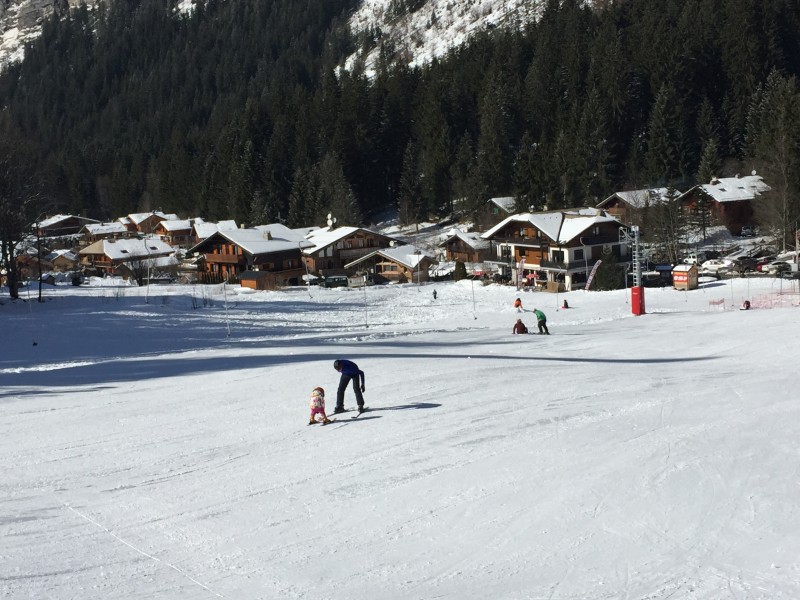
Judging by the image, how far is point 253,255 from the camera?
56812mm

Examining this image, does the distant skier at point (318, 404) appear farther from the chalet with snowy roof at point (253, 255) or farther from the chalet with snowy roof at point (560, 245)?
the chalet with snowy roof at point (253, 255)

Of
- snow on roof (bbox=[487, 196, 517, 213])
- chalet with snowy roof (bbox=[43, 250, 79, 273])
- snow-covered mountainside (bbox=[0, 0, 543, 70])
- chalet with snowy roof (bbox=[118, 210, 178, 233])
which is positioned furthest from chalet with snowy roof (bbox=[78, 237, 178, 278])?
snow-covered mountainside (bbox=[0, 0, 543, 70])

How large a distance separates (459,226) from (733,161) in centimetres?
2333

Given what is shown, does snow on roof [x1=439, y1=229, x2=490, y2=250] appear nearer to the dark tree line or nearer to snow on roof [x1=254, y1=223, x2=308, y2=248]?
the dark tree line

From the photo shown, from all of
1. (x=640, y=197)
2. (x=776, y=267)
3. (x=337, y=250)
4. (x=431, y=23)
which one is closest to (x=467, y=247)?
(x=337, y=250)

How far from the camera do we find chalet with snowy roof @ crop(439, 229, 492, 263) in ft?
190

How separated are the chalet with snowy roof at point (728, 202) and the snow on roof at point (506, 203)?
15.0 meters

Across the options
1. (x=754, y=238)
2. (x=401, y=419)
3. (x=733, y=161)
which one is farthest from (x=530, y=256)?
(x=401, y=419)

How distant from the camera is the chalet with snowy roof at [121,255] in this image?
67.2 metres

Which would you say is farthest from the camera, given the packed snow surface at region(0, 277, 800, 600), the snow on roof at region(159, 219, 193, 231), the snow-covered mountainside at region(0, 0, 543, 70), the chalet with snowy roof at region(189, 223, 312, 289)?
the snow-covered mountainside at region(0, 0, 543, 70)

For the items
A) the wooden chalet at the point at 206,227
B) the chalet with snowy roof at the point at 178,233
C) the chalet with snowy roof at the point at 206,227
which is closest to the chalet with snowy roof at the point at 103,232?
the chalet with snowy roof at the point at 178,233

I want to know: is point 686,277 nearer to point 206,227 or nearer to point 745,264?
point 745,264

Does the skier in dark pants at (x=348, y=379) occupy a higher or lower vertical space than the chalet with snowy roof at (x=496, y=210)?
lower

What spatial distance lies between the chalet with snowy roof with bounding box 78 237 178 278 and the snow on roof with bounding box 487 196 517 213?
90.1ft
